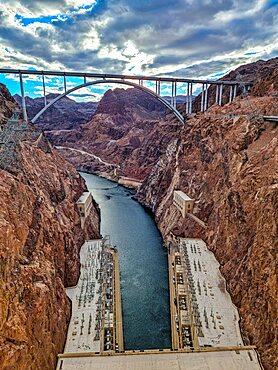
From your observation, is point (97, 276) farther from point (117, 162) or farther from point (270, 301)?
point (117, 162)

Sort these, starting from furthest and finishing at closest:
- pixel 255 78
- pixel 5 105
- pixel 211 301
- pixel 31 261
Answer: pixel 255 78, pixel 5 105, pixel 211 301, pixel 31 261

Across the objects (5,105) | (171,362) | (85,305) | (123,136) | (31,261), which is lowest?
(85,305)

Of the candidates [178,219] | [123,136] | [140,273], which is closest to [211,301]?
[140,273]

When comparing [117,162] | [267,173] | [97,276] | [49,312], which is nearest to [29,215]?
[49,312]

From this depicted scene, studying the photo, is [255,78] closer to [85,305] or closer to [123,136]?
[85,305]

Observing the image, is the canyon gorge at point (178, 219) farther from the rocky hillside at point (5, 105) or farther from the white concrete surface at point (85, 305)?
the white concrete surface at point (85, 305)

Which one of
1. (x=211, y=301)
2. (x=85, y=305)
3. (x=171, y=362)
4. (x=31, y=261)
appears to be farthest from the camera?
(x=211, y=301)
